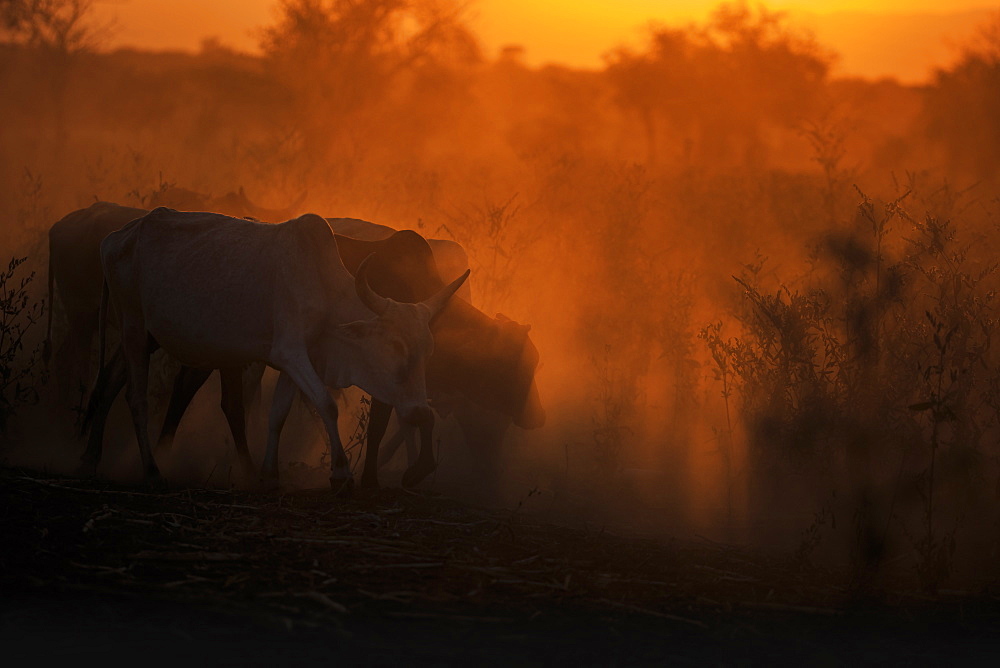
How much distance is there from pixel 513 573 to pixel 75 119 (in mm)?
31190

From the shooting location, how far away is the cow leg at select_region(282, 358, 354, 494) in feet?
20.8

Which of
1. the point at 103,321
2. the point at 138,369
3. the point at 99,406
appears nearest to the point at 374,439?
the point at 138,369

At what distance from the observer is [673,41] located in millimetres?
35531

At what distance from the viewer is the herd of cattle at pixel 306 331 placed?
6.55 meters

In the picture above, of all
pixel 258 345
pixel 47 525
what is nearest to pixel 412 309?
pixel 258 345

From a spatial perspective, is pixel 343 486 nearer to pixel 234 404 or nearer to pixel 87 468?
pixel 234 404

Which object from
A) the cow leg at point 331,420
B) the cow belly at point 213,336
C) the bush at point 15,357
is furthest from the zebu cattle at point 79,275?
the cow leg at point 331,420

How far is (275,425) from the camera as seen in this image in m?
6.89

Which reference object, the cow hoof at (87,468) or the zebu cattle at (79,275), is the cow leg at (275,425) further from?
the zebu cattle at (79,275)

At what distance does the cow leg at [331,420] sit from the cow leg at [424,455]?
0.33 metres

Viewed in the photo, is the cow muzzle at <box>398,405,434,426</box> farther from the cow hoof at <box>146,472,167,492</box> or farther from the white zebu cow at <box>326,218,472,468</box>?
the white zebu cow at <box>326,218,472,468</box>

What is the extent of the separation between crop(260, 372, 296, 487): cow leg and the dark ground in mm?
990

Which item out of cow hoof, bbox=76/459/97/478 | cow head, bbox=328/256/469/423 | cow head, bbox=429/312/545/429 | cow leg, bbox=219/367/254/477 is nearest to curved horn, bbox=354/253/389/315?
cow head, bbox=328/256/469/423

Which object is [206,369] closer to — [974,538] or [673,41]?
[974,538]
